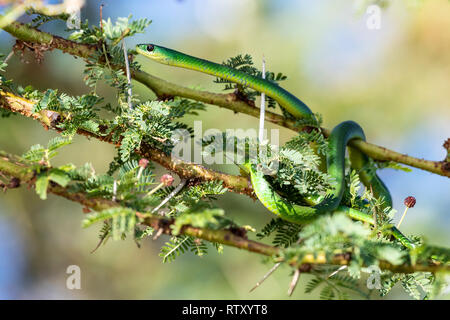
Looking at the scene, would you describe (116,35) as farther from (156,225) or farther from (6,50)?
(6,50)

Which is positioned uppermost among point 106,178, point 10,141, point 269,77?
point 10,141

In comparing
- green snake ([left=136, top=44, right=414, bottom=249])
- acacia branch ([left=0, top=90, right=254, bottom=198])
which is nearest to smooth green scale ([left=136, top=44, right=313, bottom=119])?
green snake ([left=136, top=44, right=414, bottom=249])

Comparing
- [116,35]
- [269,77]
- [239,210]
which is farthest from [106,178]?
[239,210]

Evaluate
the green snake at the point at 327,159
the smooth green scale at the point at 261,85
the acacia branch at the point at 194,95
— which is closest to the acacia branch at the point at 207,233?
the green snake at the point at 327,159

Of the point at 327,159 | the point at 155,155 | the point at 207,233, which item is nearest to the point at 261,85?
the point at 327,159

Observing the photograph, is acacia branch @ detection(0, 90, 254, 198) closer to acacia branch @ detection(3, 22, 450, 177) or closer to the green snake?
the green snake

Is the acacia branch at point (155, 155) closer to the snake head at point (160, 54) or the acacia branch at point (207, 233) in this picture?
the acacia branch at point (207, 233)

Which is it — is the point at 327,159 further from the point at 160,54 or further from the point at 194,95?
the point at 160,54
